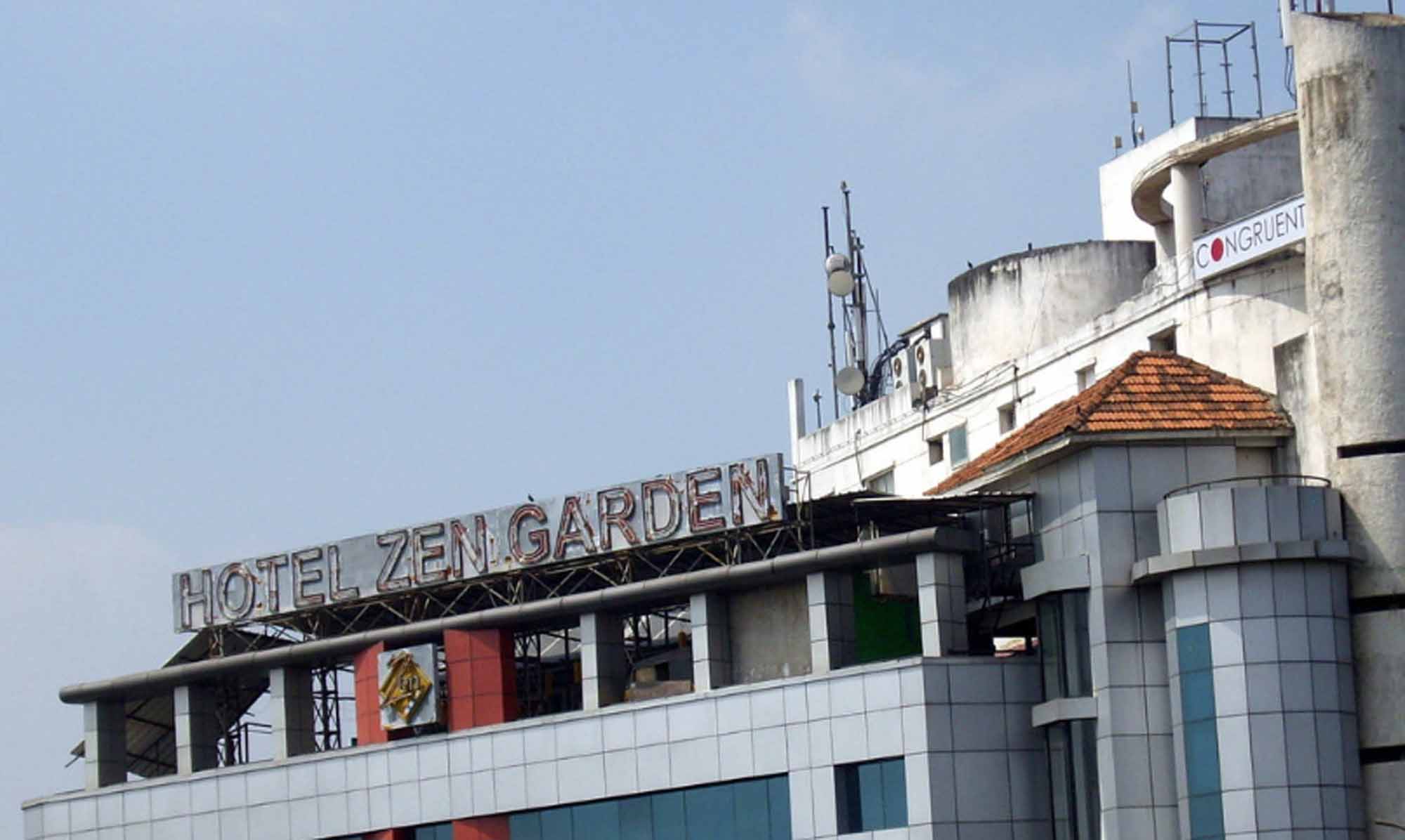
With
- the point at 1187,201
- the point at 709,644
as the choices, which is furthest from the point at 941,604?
the point at 1187,201

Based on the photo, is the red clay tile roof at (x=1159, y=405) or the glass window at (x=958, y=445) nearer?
the red clay tile roof at (x=1159, y=405)

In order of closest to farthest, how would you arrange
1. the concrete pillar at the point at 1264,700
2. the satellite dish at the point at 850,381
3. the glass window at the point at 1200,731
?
the concrete pillar at the point at 1264,700 → the glass window at the point at 1200,731 → the satellite dish at the point at 850,381

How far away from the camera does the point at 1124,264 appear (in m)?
76.6

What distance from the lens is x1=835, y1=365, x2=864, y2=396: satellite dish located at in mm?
85188

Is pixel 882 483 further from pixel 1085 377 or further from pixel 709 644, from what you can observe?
pixel 709 644

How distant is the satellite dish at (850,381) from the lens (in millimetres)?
85188

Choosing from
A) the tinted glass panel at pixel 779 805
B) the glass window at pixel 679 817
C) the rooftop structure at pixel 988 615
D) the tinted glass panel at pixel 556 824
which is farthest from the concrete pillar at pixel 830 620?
the tinted glass panel at pixel 556 824

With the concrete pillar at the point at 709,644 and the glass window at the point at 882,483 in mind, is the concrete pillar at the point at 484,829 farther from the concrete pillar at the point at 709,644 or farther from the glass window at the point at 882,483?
the glass window at the point at 882,483

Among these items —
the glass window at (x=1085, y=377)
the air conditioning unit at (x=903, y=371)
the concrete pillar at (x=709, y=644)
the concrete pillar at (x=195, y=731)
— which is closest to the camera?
the concrete pillar at (x=709, y=644)

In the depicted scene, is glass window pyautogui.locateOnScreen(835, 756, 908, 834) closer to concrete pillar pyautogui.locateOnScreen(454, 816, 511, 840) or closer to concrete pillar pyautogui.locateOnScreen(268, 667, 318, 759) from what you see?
concrete pillar pyautogui.locateOnScreen(454, 816, 511, 840)

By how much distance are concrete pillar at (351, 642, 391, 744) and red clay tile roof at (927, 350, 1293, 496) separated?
15.7 m

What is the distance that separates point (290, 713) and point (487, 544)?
23.1 feet

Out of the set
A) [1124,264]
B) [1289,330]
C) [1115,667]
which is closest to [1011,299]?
[1124,264]

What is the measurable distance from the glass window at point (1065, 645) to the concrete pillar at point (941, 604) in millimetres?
1867
